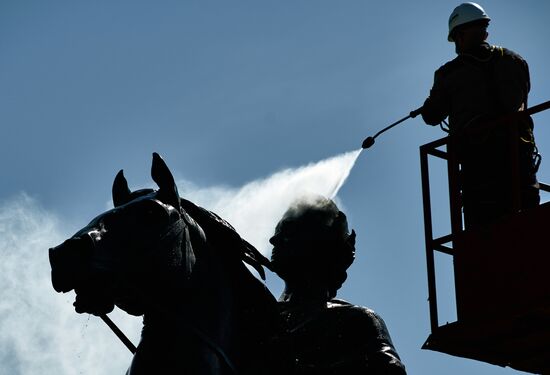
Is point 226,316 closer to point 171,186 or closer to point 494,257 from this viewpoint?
point 171,186

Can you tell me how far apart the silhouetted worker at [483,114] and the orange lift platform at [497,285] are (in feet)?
0.59

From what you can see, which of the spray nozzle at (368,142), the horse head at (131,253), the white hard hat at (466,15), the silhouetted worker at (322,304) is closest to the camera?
the horse head at (131,253)

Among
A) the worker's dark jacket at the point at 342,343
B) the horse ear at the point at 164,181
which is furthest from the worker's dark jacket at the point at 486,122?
the horse ear at the point at 164,181

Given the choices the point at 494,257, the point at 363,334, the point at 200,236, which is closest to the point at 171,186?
the point at 200,236

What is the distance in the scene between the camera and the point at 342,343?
522 inches

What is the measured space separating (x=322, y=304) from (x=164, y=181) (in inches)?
98.7

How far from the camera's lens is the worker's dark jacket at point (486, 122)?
53.2 ft

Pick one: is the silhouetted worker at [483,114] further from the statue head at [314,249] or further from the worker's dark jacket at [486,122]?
the statue head at [314,249]

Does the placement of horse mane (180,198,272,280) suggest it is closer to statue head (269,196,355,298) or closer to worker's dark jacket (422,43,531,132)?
statue head (269,196,355,298)

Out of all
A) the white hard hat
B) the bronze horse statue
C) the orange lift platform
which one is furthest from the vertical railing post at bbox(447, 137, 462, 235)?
the bronze horse statue

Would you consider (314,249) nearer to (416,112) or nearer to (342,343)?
(342,343)

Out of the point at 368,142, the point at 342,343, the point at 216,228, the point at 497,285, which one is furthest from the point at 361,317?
the point at 368,142

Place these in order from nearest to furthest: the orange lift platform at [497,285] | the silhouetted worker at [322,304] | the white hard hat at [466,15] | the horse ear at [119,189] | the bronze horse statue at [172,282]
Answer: the bronze horse statue at [172,282] < the horse ear at [119,189] < the silhouetted worker at [322,304] < the orange lift platform at [497,285] < the white hard hat at [466,15]

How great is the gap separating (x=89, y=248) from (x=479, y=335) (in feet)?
20.4
